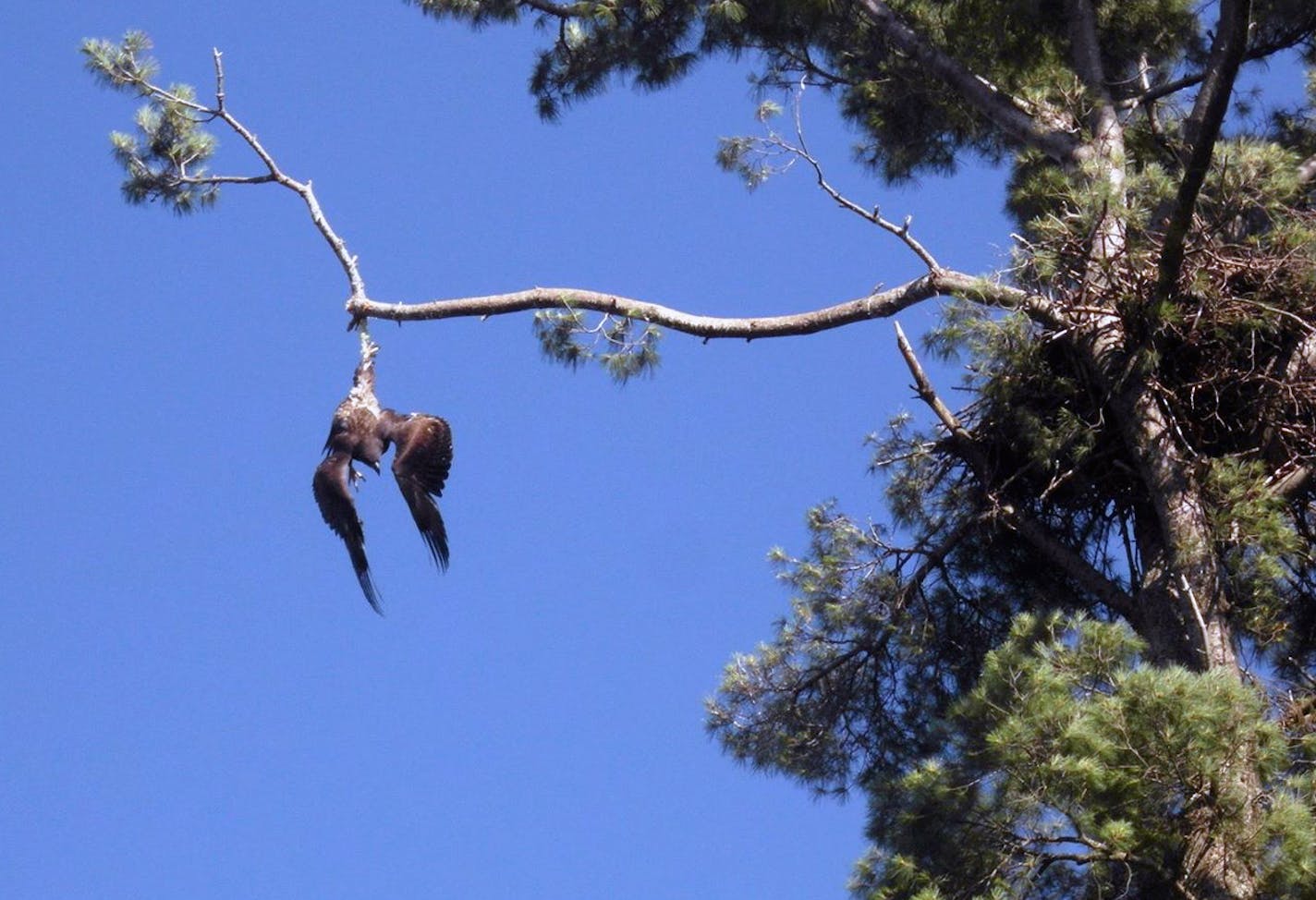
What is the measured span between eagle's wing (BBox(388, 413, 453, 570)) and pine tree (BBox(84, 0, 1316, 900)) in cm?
60

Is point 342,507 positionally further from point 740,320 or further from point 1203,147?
point 1203,147

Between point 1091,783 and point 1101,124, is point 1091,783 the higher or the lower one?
the lower one

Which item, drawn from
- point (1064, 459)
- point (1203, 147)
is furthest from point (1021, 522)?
point (1203, 147)

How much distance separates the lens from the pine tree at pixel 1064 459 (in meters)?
6.38

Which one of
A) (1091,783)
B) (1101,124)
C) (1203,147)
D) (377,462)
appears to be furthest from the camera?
(1101,124)

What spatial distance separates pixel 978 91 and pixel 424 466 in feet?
11.0

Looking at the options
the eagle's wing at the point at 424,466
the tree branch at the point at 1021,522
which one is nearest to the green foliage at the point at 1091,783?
the tree branch at the point at 1021,522

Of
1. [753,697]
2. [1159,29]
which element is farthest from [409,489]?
[1159,29]

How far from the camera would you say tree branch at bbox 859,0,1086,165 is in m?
8.72

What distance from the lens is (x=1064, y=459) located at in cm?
803

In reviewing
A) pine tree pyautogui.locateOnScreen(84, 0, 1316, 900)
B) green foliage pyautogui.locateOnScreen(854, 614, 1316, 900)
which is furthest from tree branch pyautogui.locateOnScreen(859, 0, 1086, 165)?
green foliage pyautogui.locateOnScreen(854, 614, 1316, 900)

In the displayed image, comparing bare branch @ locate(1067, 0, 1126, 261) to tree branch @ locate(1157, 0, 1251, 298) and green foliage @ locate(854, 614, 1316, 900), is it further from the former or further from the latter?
green foliage @ locate(854, 614, 1316, 900)

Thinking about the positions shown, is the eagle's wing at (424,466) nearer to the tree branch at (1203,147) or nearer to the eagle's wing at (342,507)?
the eagle's wing at (342,507)

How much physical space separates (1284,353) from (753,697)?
2.74 metres
